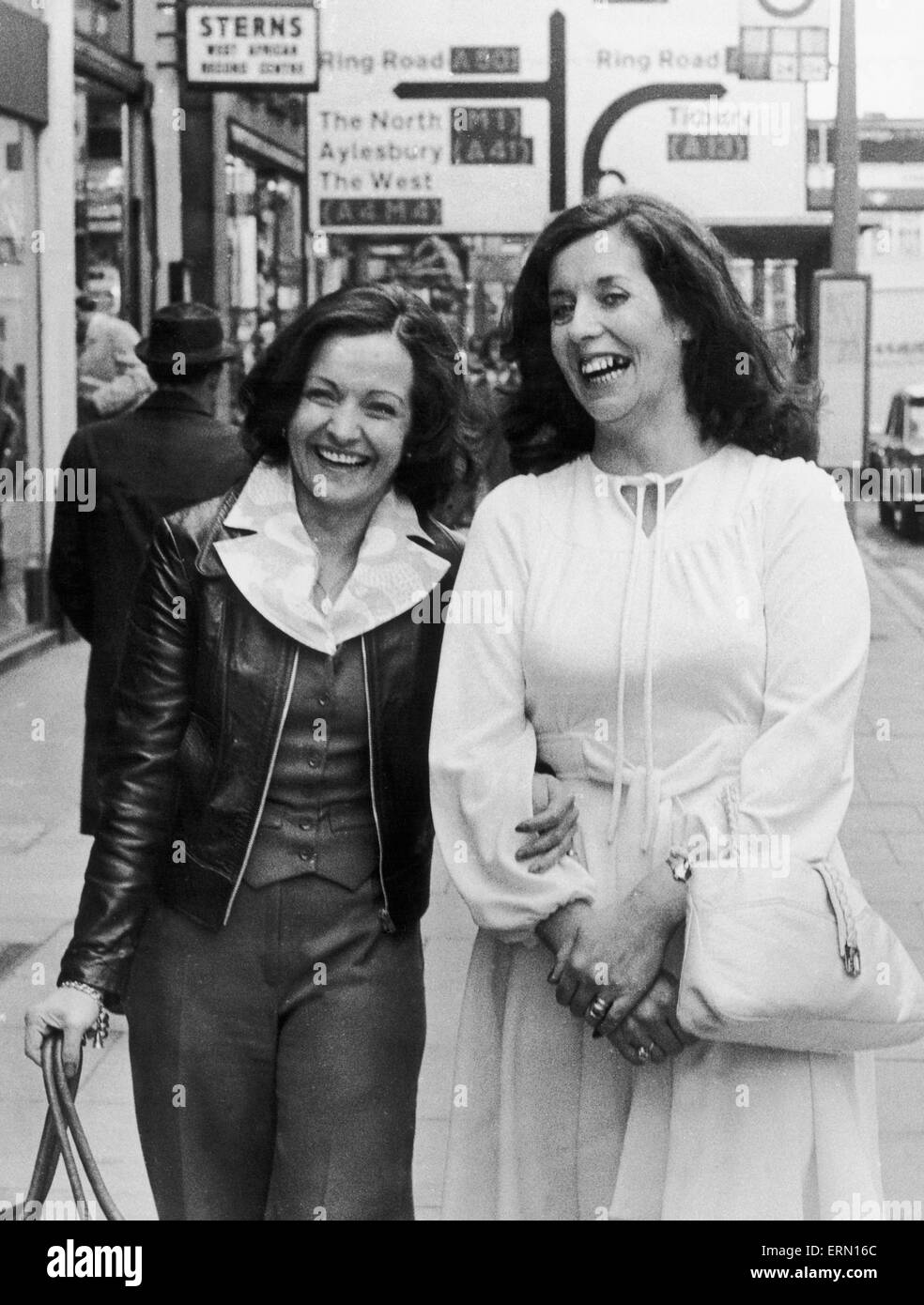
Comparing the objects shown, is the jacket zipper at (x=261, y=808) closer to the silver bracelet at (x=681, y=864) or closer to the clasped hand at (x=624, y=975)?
the clasped hand at (x=624, y=975)

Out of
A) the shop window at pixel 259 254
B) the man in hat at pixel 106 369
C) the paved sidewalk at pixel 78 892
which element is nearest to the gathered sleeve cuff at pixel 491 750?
the paved sidewalk at pixel 78 892

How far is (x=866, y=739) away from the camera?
1002 cm

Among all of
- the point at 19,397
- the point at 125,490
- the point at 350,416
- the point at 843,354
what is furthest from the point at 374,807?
the point at 843,354

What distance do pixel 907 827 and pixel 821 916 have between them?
5.68 meters

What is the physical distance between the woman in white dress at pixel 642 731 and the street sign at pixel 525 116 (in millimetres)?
10294

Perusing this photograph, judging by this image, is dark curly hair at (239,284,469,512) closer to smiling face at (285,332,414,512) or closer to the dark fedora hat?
smiling face at (285,332,414,512)

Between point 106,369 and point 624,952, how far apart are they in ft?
29.1

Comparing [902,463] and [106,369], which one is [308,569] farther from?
[902,463]

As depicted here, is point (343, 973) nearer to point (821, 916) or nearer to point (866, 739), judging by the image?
point (821, 916)

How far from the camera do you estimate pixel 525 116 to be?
12.9 m

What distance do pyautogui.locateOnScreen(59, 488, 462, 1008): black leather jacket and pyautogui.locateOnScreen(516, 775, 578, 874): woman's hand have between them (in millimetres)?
315

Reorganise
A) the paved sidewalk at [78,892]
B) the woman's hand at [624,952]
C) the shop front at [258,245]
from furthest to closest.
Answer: the shop front at [258,245] < the paved sidewalk at [78,892] < the woman's hand at [624,952]

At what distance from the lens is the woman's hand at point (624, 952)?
2434 mm

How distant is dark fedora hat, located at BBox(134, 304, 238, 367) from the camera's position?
6020 mm
